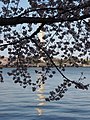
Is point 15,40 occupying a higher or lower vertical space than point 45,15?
lower

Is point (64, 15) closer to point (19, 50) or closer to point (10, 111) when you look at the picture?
point (19, 50)

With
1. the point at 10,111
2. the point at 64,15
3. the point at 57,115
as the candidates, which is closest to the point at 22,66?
the point at 64,15

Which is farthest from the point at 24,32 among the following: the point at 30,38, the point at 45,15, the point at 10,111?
the point at 10,111

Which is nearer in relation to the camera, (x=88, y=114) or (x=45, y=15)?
(x=45, y=15)

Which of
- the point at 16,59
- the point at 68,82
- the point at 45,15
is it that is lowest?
the point at 68,82

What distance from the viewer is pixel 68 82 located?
11031 mm

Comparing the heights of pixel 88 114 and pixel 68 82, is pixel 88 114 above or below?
above

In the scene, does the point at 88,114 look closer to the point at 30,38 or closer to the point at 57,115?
the point at 57,115

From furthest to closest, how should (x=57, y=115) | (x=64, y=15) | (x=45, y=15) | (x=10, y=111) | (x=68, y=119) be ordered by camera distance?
(x=10, y=111)
(x=57, y=115)
(x=68, y=119)
(x=45, y=15)
(x=64, y=15)

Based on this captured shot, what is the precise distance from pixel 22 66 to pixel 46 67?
729 millimetres

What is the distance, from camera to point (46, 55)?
1125 centimetres

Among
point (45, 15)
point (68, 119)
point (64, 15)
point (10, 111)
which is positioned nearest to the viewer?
point (64, 15)

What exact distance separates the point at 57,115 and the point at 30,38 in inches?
657

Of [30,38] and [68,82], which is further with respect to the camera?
[68,82]
